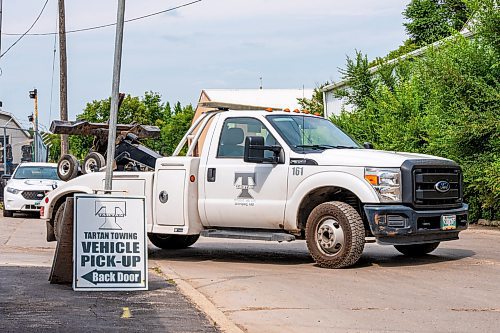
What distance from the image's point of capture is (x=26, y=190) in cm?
2623

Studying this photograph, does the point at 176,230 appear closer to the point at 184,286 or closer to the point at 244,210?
the point at 244,210

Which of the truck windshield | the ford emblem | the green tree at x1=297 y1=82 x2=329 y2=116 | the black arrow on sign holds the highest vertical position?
the green tree at x1=297 y1=82 x2=329 y2=116

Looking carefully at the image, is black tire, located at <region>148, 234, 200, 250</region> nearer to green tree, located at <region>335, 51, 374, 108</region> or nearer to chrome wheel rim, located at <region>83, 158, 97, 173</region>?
chrome wheel rim, located at <region>83, 158, 97, 173</region>

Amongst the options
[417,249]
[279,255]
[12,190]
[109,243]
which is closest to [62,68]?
[12,190]

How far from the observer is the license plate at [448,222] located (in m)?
11.8

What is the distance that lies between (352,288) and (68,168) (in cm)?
686

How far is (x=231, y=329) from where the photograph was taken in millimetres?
7395

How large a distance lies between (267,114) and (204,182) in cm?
131

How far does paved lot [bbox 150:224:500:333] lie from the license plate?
0.52m

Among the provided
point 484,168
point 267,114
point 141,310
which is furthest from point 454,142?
point 141,310

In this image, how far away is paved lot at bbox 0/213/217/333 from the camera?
24.5 ft

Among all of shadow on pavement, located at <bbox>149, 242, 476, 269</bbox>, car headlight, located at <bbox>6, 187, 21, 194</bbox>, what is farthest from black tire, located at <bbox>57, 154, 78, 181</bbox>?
car headlight, located at <bbox>6, 187, 21, 194</bbox>

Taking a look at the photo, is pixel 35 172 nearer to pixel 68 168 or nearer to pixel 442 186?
pixel 68 168

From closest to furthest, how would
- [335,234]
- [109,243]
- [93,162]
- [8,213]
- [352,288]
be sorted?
[109,243]
[352,288]
[335,234]
[93,162]
[8,213]
